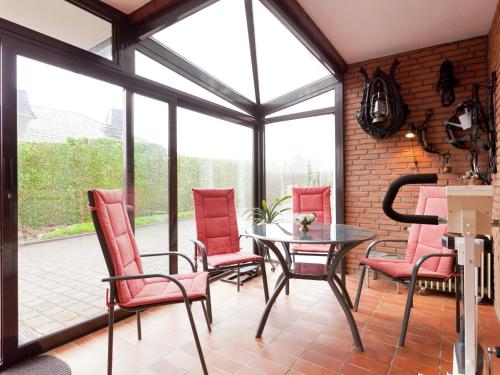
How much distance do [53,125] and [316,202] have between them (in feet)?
8.92

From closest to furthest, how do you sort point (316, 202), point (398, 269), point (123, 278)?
point (123, 278)
point (398, 269)
point (316, 202)

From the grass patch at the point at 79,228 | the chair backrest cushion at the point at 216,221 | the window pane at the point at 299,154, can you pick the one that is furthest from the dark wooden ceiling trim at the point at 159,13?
the window pane at the point at 299,154

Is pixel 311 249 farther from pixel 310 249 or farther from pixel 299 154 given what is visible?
pixel 299 154

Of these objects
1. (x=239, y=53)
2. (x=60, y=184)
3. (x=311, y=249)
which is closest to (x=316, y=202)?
(x=311, y=249)

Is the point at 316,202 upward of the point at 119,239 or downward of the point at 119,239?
upward

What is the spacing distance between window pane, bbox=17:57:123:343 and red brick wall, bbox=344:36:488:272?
2848 mm

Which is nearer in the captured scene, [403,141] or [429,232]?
[429,232]

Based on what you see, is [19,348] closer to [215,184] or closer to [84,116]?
[84,116]

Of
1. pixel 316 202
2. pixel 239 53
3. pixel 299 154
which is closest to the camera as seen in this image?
pixel 316 202

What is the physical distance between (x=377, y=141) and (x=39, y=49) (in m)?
3.52

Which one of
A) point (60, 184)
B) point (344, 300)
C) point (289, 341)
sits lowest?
point (289, 341)

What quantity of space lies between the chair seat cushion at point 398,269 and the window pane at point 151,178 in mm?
2012

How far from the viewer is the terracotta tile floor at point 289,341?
6.12ft

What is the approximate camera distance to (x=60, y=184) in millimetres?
2215
